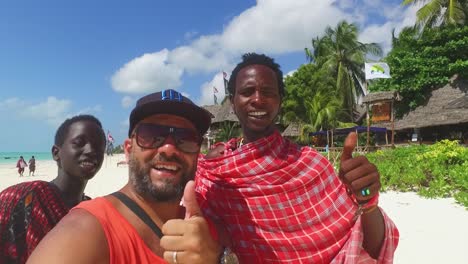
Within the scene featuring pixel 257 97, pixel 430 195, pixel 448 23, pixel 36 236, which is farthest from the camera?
pixel 448 23

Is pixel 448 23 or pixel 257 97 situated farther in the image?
pixel 448 23

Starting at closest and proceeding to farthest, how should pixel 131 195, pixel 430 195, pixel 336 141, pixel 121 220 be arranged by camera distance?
pixel 121 220
pixel 131 195
pixel 430 195
pixel 336 141

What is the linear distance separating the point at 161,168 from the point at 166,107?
33 centimetres

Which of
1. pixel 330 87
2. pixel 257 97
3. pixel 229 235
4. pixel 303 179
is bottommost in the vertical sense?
pixel 229 235

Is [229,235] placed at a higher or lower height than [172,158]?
lower

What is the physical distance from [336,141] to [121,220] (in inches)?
1262

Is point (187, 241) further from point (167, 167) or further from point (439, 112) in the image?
point (439, 112)

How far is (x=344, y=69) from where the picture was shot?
113 ft

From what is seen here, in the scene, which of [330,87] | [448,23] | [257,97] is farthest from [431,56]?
[257,97]

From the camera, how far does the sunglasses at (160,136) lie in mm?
A: 1991

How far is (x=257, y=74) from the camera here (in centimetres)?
261

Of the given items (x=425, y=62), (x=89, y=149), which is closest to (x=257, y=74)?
(x=89, y=149)

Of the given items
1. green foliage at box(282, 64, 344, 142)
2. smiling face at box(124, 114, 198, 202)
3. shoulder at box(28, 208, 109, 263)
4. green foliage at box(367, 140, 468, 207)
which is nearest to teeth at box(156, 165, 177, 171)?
smiling face at box(124, 114, 198, 202)

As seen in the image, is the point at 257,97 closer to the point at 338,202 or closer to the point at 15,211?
the point at 338,202
